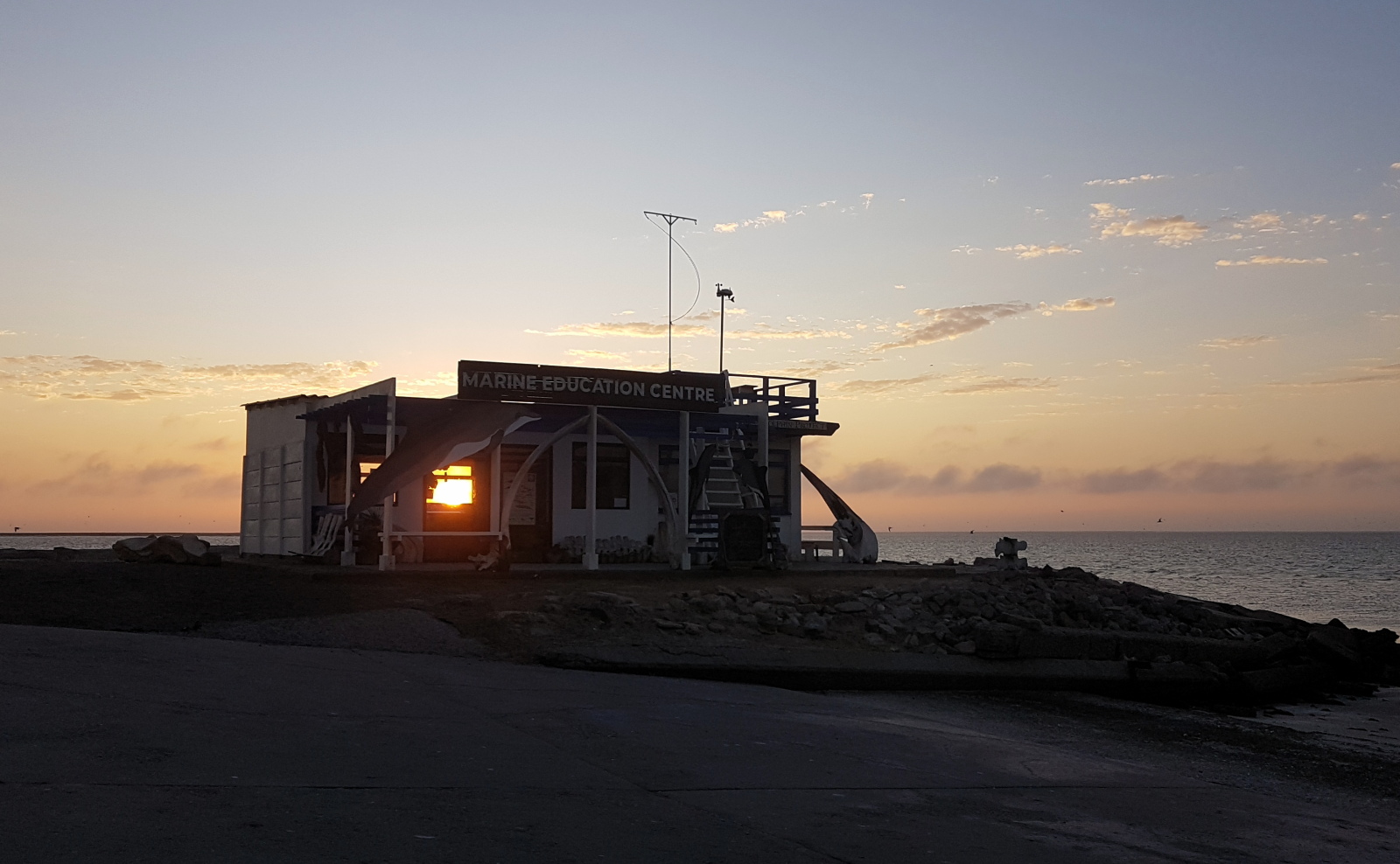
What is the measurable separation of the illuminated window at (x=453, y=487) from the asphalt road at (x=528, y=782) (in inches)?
575

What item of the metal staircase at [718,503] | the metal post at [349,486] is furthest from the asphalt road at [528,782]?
the metal staircase at [718,503]

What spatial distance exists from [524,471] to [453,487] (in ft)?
8.62

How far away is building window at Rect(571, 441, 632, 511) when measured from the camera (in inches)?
1045

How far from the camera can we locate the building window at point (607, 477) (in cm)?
2653

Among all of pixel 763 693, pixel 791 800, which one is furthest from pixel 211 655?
pixel 791 800

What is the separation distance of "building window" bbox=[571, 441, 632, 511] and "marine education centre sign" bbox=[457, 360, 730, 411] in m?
3.24

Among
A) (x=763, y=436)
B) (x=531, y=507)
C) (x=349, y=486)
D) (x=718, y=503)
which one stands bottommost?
(x=531, y=507)

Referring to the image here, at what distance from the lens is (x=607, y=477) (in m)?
26.8

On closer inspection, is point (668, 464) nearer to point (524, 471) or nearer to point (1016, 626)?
point (524, 471)

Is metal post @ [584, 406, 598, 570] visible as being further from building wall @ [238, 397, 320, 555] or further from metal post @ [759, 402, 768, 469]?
building wall @ [238, 397, 320, 555]

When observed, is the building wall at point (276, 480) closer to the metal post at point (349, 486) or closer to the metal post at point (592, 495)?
the metal post at point (349, 486)

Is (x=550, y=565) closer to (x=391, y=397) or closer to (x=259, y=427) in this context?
(x=391, y=397)

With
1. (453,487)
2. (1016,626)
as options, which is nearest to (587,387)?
(453,487)

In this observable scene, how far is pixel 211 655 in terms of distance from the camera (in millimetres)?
10539
